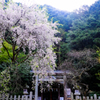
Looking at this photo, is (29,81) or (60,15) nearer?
(29,81)

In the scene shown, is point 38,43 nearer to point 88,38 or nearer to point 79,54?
point 79,54

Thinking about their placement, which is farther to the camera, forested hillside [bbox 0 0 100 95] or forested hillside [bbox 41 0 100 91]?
forested hillside [bbox 41 0 100 91]

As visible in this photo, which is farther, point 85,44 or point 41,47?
point 85,44

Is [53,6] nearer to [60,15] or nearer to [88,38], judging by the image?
[60,15]

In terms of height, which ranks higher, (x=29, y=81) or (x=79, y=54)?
(x=79, y=54)

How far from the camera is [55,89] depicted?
689 centimetres

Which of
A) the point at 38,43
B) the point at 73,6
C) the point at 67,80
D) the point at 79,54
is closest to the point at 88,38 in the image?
the point at 79,54

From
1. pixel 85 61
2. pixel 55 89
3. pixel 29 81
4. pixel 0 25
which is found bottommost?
pixel 55 89

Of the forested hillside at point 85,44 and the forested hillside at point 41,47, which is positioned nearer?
the forested hillside at point 41,47

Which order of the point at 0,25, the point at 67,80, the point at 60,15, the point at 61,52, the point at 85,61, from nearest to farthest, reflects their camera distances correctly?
the point at 0,25, the point at 67,80, the point at 85,61, the point at 61,52, the point at 60,15

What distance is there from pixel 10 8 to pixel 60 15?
10.1 meters

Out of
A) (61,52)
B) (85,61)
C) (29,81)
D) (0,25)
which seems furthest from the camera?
(61,52)

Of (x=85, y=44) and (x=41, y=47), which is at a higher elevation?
(x=85, y=44)

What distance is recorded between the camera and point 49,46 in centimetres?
346
